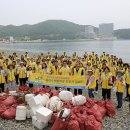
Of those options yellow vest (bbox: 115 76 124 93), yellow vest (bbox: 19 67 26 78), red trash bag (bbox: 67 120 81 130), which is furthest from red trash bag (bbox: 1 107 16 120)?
yellow vest (bbox: 19 67 26 78)

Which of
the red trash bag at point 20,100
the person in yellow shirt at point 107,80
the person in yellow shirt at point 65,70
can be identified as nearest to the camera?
the red trash bag at point 20,100

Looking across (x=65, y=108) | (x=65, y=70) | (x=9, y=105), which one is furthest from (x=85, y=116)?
(x=65, y=70)

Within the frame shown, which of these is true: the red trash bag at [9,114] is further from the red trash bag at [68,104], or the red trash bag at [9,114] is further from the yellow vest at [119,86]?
the yellow vest at [119,86]

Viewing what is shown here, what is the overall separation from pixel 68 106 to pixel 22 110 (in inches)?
70.1

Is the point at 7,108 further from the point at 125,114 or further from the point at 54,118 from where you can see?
the point at 125,114

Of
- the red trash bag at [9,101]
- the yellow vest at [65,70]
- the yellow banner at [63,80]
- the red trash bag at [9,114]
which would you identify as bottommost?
the red trash bag at [9,114]

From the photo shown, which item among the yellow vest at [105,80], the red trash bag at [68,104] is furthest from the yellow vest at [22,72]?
the red trash bag at [68,104]

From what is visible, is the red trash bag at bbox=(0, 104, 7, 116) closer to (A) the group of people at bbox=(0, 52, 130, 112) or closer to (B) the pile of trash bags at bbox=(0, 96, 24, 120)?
(B) the pile of trash bags at bbox=(0, 96, 24, 120)

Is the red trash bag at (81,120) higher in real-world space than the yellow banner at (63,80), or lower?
lower

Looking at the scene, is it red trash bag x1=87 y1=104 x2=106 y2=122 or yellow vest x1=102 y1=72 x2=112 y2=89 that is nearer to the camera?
red trash bag x1=87 y1=104 x2=106 y2=122

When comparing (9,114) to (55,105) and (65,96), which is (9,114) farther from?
(65,96)

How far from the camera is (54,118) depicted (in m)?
9.95

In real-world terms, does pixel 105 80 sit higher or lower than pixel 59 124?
higher

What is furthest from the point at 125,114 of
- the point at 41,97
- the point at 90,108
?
the point at 41,97
